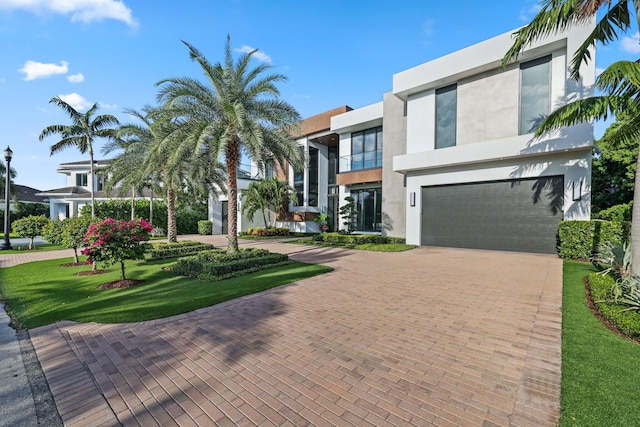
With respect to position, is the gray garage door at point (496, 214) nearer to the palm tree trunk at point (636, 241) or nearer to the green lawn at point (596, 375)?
the palm tree trunk at point (636, 241)

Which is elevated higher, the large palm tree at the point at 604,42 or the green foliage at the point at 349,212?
the large palm tree at the point at 604,42

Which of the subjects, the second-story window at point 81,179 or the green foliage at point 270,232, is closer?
the green foliage at point 270,232

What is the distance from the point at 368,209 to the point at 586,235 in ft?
39.0

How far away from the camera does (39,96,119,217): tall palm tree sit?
60.1ft

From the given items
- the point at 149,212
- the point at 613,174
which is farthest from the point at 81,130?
the point at 613,174

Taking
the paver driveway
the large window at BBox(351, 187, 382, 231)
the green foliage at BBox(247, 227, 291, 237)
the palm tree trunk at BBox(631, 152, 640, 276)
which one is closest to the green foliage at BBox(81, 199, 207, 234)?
the green foliage at BBox(247, 227, 291, 237)

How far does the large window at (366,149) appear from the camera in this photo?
63.3 ft

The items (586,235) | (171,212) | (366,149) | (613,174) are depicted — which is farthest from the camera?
(366,149)

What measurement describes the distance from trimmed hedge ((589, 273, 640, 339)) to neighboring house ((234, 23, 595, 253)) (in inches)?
272

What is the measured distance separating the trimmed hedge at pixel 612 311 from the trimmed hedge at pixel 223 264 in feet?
28.0

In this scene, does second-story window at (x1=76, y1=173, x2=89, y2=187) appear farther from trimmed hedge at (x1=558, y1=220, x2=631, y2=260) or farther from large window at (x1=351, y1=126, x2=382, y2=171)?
trimmed hedge at (x1=558, y1=220, x2=631, y2=260)

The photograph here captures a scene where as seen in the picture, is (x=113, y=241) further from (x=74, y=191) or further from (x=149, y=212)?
(x=74, y=191)

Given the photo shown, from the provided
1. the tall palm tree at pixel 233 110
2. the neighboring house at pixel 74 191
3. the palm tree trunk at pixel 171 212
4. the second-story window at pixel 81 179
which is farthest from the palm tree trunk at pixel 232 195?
the second-story window at pixel 81 179

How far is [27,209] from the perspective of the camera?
101 ft
